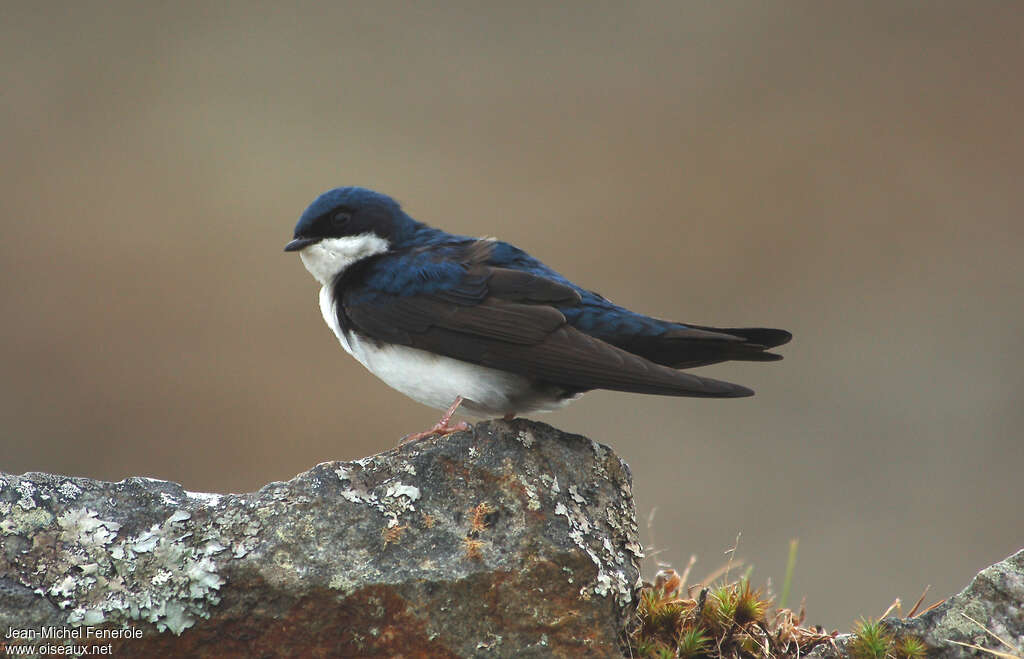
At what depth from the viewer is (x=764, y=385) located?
9914 mm

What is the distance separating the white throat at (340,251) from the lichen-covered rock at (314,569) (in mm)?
1690

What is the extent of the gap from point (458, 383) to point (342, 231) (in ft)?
3.65

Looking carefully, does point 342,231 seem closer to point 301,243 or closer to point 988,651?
point 301,243

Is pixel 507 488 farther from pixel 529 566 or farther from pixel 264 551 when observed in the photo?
pixel 264 551

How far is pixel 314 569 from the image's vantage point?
3697 millimetres

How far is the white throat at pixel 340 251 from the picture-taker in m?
5.52

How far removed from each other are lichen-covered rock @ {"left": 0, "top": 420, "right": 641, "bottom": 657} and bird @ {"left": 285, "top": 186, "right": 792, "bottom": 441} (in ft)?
2.14

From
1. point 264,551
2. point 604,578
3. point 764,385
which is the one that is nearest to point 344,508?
point 264,551

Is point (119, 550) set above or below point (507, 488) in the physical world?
below

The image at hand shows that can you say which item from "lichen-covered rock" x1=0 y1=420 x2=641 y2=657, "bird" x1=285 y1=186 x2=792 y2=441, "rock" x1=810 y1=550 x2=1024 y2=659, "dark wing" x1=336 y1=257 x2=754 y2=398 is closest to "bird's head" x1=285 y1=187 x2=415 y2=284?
"bird" x1=285 y1=186 x2=792 y2=441

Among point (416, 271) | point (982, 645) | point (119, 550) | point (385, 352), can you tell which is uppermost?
point (416, 271)

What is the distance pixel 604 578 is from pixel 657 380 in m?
0.86

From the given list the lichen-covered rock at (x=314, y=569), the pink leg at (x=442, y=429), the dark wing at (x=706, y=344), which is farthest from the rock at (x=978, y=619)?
the pink leg at (x=442, y=429)

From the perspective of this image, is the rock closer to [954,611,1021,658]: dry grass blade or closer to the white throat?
[954,611,1021,658]: dry grass blade
